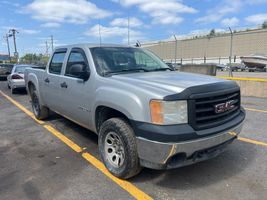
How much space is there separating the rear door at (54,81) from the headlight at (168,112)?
260 cm

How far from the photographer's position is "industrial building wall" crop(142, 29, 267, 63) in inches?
2155

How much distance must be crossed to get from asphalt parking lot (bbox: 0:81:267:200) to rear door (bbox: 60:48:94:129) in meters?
0.65

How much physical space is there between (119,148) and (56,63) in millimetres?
2834

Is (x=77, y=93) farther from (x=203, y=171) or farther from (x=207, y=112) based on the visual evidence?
(x=203, y=171)

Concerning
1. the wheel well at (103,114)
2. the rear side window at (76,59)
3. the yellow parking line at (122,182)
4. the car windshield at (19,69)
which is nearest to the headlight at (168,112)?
the wheel well at (103,114)

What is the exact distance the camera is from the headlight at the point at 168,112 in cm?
287

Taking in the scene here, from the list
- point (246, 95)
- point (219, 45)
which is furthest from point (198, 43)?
point (246, 95)

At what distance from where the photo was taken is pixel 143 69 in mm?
4352

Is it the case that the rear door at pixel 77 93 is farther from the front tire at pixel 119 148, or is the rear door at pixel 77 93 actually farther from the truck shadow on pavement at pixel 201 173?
the truck shadow on pavement at pixel 201 173

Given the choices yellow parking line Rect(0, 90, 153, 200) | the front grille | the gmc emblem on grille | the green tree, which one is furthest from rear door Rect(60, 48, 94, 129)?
the green tree

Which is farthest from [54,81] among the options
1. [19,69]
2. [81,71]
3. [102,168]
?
[19,69]

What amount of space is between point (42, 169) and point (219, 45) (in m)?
63.9

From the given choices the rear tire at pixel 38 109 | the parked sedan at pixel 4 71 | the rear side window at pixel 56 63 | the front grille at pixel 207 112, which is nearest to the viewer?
the front grille at pixel 207 112

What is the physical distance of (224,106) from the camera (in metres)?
3.28
